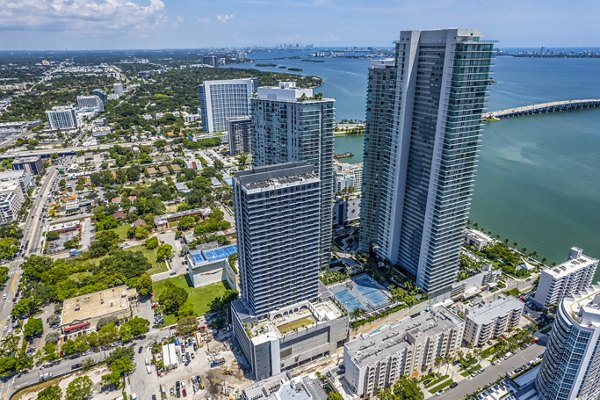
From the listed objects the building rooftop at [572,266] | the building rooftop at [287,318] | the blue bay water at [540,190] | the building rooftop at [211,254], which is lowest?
the blue bay water at [540,190]

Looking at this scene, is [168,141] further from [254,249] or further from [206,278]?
[254,249]

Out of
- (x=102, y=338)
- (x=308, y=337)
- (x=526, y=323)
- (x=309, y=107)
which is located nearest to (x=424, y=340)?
(x=308, y=337)

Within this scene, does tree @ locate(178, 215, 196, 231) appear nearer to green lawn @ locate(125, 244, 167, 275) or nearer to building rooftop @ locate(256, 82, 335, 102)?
green lawn @ locate(125, 244, 167, 275)

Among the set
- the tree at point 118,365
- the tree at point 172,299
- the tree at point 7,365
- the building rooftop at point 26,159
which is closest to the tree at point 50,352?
the tree at point 7,365

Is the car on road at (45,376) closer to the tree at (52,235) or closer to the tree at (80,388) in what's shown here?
the tree at (80,388)

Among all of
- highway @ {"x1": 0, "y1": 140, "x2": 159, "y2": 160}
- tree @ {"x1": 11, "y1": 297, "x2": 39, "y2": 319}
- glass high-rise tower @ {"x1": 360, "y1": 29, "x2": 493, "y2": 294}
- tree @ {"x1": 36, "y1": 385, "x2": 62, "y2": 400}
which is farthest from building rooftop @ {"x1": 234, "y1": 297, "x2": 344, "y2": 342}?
highway @ {"x1": 0, "y1": 140, "x2": 159, "y2": 160}

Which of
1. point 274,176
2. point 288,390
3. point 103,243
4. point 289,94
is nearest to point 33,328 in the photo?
point 103,243
